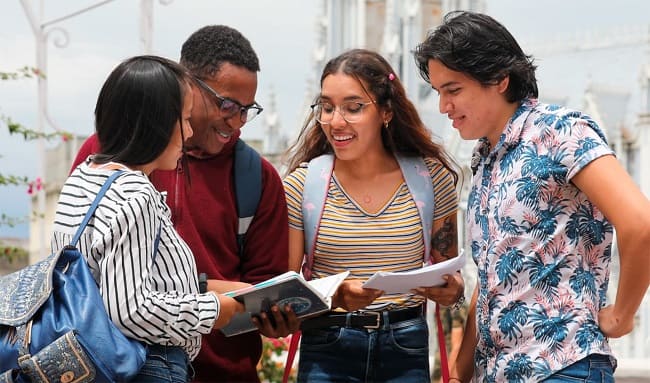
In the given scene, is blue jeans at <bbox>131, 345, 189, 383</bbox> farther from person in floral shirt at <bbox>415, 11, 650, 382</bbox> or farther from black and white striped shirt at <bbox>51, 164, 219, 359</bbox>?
person in floral shirt at <bbox>415, 11, 650, 382</bbox>

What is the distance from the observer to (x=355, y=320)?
141 inches

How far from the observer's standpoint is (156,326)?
2656mm

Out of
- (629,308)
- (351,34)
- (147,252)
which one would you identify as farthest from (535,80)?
(351,34)

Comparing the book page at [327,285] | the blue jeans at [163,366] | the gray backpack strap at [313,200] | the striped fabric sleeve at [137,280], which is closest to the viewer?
the striped fabric sleeve at [137,280]

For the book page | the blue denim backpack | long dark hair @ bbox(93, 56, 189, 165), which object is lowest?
the book page

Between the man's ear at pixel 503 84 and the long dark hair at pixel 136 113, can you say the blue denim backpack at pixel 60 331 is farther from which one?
the man's ear at pixel 503 84

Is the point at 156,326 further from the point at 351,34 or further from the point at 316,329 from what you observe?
the point at 351,34

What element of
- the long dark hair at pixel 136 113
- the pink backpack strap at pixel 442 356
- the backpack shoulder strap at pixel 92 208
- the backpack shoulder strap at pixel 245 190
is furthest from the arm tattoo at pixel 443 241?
the backpack shoulder strap at pixel 92 208

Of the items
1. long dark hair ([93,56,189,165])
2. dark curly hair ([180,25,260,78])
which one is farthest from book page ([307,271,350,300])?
dark curly hair ([180,25,260,78])

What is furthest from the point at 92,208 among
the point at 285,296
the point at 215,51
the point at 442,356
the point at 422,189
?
the point at 442,356

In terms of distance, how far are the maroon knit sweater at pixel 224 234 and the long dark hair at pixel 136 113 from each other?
2.16ft

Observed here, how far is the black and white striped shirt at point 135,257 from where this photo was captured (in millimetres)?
2590

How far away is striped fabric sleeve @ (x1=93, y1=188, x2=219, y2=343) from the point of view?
2586 mm

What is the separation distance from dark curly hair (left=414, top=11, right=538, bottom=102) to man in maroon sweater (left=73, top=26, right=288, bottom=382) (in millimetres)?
731
